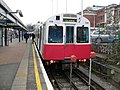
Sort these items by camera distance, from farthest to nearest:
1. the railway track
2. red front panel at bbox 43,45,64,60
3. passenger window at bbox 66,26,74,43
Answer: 1. passenger window at bbox 66,26,74,43
2. red front panel at bbox 43,45,64,60
3. the railway track

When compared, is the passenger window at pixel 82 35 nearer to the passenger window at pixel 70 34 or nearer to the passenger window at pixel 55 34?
the passenger window at pixel 70 34

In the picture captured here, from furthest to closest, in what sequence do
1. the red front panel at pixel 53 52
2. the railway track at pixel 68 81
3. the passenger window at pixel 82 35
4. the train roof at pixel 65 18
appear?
1. the passenger window at pixel 82 35
2. the train roof at pixel 65 18
3. the red front panel at pixel 53 52
4. the railway track at pixel 68 81

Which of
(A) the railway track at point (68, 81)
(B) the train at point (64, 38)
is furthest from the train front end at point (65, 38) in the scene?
(A) the railway track at point (68, 81)

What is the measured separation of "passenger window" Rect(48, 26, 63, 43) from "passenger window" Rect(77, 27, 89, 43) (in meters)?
0.95

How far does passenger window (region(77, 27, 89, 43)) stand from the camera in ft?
51.5

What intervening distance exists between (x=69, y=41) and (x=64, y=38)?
13.0 inches

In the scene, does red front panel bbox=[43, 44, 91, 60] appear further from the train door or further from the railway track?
the railway track

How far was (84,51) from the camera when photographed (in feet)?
51.9

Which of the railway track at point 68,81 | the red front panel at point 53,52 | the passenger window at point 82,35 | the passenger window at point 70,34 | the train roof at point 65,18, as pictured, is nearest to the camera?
the railway track at point 68,81

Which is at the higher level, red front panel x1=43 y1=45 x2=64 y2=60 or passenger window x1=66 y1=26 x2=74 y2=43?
passenger window x1=66 y1=26 x2=74 y2=43

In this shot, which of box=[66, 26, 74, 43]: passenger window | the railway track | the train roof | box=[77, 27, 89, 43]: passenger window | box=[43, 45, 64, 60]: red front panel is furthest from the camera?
box=[77, 27, 89, 43]: passenger window

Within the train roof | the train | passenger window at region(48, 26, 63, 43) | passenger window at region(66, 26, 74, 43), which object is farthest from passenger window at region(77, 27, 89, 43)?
passenger window at region(48, 26, 63, 43)

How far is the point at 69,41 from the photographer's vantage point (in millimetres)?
15586

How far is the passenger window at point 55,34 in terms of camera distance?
15375 millimetres
